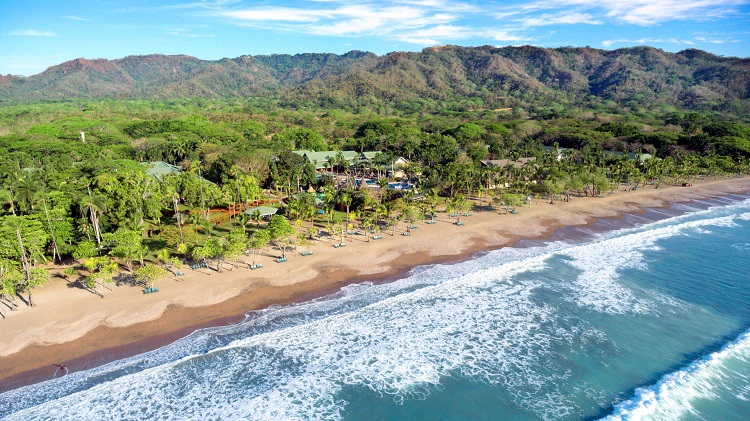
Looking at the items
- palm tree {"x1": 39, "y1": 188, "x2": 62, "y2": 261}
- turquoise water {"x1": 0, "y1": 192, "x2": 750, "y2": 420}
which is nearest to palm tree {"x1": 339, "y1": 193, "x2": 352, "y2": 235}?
turquoise water {"x1": 0, "y1": 192, "x2": 750, "y2": 420}

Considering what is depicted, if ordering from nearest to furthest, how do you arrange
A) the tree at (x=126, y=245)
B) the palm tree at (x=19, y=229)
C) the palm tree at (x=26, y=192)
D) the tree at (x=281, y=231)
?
the palm tree at (x=19, y=229)
the tree at (x=126, y=245)
the palm tree at (x=26, y=192)
the tree at (x=281, y=231)

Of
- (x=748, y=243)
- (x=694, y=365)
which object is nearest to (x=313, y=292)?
(x=694, y=365)

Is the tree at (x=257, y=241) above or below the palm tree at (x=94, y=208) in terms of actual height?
below

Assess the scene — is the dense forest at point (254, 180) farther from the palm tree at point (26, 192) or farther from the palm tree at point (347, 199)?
the palm tree at point (347, 199)

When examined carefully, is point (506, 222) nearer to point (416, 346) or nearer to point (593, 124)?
point (416, 346)

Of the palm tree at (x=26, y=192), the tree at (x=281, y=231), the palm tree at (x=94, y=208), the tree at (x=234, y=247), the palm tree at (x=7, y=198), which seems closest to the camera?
the tree at (x=234, y=247)

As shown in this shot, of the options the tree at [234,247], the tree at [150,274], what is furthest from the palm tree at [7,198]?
the tree at [234,247]

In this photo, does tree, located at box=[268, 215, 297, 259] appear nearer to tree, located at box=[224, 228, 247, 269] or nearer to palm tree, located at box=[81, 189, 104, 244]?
tree, located at box=[224, 228, 247, 269]
